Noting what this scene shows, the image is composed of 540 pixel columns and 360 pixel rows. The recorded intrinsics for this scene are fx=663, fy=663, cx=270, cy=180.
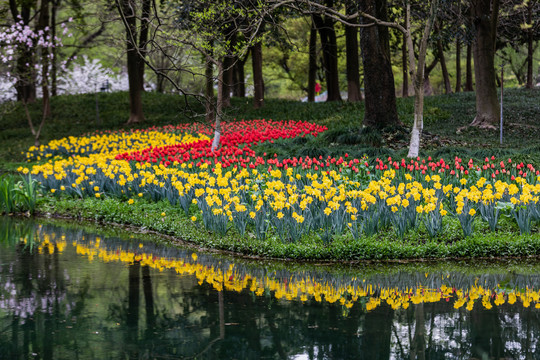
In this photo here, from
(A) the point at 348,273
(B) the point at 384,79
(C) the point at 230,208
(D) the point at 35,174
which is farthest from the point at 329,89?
(A) the point at 348,273

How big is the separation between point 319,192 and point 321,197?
0.41 feet

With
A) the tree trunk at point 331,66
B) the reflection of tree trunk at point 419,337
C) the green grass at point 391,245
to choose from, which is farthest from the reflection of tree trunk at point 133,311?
the tree trunk at point 331,66

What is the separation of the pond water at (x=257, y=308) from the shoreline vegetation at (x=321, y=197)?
1.49 ft

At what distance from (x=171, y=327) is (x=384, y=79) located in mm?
13173

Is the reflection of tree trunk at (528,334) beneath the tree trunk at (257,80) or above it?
beneath

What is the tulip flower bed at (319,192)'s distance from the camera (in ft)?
30.3

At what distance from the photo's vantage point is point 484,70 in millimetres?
19766

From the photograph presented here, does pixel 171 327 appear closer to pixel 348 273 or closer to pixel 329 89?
pixel 348 273

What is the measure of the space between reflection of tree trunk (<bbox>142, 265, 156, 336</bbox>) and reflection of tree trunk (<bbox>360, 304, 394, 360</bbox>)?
1888 millimetres

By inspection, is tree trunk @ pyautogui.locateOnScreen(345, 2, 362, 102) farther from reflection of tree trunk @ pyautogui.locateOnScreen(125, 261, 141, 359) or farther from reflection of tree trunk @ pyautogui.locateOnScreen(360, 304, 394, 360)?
reflection of tree trunk @ pyautogui.locateOnScreen(360, 304, 394, 360)

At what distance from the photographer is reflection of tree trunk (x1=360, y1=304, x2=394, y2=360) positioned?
5.24 m

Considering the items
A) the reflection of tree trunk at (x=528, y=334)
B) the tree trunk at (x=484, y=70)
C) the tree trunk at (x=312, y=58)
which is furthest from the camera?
the tree trunk at (x=312, y=58)

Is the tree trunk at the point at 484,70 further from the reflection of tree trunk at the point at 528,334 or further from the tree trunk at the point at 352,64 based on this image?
the reflection of tree trunk at the point at 528,334

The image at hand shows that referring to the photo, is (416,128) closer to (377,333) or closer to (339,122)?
(339,122)
